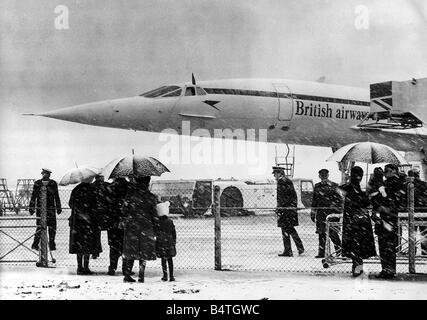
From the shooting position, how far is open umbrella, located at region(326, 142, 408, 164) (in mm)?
9930

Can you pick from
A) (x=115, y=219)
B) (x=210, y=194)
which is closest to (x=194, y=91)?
(x=210, y=194)

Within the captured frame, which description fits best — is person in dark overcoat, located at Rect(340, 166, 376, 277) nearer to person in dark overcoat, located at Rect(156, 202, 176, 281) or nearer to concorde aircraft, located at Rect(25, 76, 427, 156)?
person in dark overcoat, located at Rect(156, 202, 176, 281)

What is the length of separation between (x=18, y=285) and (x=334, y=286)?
403cm

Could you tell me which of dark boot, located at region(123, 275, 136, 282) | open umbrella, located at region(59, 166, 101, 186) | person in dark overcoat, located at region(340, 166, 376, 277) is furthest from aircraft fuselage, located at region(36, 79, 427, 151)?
person in dark overcoat, located at region(340, 166, 376, 277)

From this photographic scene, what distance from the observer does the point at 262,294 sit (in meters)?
6.82

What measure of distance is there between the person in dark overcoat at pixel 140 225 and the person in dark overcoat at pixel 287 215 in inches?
136

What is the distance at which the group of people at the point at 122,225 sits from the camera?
7871mm

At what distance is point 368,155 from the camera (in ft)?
32.6

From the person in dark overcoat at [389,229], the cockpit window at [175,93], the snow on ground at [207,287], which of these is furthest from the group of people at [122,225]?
the cockpit window at [175,93]

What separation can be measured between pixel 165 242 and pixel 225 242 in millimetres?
5151

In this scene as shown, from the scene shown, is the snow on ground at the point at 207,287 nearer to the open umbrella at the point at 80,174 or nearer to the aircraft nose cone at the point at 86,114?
the open umbrella at the point at 80,174

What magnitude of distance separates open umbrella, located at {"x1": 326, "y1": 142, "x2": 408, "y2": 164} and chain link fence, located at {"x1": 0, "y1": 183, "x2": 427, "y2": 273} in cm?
108
